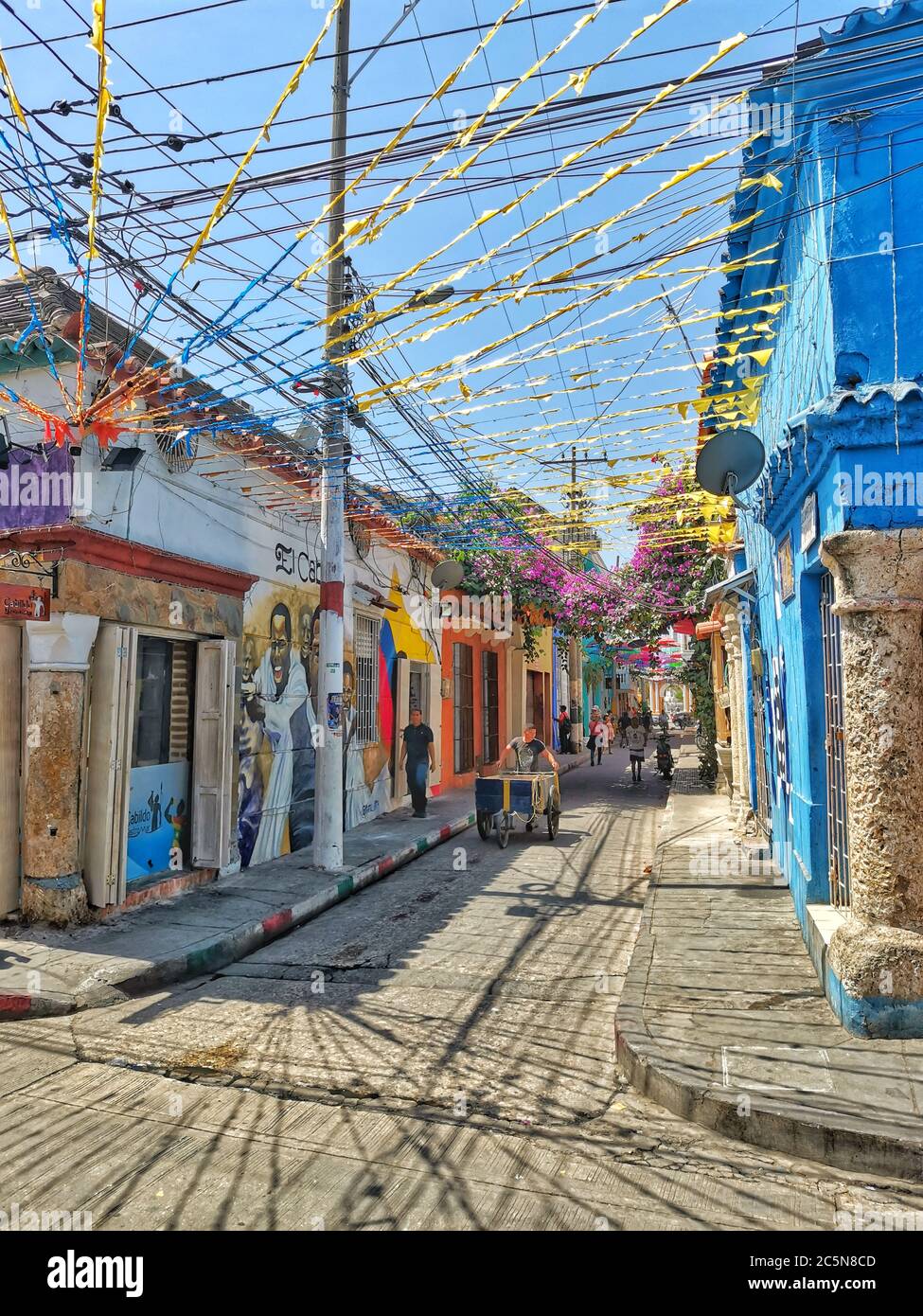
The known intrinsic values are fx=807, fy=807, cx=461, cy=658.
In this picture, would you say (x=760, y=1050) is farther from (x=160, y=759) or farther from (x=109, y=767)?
(x=160, y=759)

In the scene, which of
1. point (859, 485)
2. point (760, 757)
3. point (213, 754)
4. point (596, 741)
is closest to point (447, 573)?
point (213, 754)

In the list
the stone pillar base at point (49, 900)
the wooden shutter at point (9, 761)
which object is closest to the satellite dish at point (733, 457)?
the wooden shutter at point (9, 761)

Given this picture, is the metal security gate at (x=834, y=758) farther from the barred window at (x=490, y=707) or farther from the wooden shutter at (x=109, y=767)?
the barred window at (x=490, y=707)

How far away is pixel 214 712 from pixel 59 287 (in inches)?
173

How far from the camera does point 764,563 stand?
8.23m

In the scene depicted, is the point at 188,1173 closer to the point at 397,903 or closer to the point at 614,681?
the point at 397,903

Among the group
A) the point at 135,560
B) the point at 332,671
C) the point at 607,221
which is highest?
the point at 607,221

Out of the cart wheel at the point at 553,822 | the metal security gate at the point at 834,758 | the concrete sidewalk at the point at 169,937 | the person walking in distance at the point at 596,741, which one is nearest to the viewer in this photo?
the metal security gate at the point at 834,758

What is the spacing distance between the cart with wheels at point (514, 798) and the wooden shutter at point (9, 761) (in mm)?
5788

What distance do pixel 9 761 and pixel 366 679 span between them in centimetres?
666

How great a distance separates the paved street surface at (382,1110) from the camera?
10.5 feet

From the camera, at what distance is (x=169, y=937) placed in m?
6.81

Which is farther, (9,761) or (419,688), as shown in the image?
(419,688)
